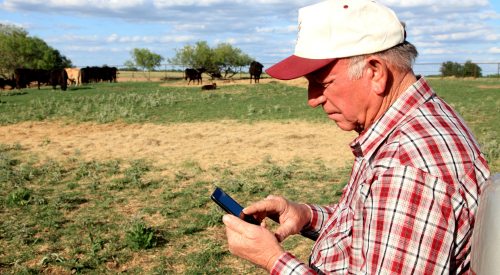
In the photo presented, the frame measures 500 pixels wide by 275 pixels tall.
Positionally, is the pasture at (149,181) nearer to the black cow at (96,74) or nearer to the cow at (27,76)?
the cow at (27,76)

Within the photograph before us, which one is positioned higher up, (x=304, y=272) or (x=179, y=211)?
(x=304, y=272)

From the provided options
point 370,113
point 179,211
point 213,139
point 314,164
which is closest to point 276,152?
point 314,164

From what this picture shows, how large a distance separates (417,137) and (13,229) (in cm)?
565

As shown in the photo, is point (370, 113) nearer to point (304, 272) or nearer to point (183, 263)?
point (304, 272)

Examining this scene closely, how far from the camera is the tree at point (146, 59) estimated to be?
78125mm

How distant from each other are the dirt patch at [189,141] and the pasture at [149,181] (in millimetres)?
27

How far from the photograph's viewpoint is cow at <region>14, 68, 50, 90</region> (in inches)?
1640

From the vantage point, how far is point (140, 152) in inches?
431

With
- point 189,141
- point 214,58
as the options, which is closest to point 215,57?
point 214,58

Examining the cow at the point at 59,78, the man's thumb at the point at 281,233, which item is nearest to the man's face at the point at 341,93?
the man's thumb at the point at 281,233

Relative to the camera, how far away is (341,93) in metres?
1.80

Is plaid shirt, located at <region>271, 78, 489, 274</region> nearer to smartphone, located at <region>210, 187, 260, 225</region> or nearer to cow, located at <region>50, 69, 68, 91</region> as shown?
smartphone, located at <region>210, 187, 260, 225</region>

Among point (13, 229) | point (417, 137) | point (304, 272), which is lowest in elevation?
point (13, 229)

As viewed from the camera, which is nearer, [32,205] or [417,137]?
[417,137]
